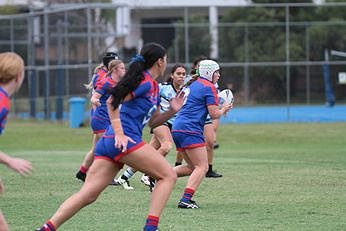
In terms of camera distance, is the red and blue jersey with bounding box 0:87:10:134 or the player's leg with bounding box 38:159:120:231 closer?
the red and blue jersey with bounding box 0:87:10:134

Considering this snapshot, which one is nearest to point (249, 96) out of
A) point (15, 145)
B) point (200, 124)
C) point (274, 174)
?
point (15, 145)

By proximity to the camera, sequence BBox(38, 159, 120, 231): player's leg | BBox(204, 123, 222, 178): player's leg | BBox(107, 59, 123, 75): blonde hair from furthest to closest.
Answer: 1. BBox(204, 123, 222, 178): player's leg
2. BBox(107, 59, 123, 75): blonde hair
3. BBox(38, 159, 120, 231): player's leg

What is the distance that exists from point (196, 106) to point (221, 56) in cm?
2637

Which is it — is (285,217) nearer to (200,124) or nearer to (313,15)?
(200,124)

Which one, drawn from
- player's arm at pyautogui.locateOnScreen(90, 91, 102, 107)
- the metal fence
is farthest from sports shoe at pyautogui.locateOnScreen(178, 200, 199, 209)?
the metal fence


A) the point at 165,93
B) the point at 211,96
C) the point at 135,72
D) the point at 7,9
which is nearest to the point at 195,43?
the point at 7,9

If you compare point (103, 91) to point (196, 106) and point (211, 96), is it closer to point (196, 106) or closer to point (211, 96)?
point (196, 106)

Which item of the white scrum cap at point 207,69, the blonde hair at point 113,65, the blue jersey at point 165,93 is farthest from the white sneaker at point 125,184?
the white scrum cap at point 207,69

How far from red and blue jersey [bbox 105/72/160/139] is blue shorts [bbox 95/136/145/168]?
0.26 feet

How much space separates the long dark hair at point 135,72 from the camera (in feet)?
30.2

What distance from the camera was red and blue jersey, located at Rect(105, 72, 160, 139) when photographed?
9242mm

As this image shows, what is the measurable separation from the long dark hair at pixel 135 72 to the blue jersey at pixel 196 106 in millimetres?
2998

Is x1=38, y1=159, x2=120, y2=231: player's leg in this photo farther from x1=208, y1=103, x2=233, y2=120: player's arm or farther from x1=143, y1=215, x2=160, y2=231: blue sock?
x1=208, y1=103, x2=233, y2=120: player's arm

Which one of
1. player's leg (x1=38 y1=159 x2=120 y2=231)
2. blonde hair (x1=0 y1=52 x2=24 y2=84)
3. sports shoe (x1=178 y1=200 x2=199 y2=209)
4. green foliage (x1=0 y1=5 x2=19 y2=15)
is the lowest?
sports shoe (x1=178 y1=200 x2=199 y2=209)
